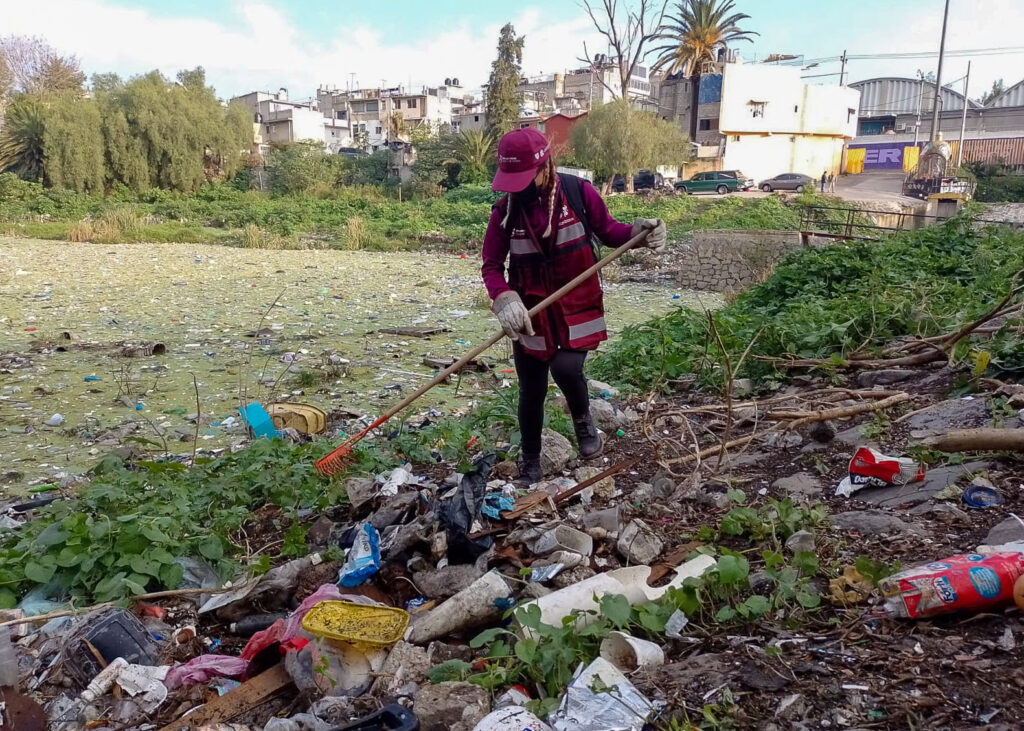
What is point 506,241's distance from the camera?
2752mm

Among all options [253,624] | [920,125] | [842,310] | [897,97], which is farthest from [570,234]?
Answer: [897,97]

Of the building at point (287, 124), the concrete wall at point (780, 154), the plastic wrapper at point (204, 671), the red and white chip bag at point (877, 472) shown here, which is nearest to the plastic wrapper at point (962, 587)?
the red and white chip bag at point (877, 472)

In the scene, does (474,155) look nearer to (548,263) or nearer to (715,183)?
(715,183)

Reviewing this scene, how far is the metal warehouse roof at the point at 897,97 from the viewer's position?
123ft

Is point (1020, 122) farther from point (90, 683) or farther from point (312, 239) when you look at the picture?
point (90, 683)

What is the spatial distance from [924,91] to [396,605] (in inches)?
1679

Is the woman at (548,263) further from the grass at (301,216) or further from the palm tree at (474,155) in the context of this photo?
the palm tree at (474,155)

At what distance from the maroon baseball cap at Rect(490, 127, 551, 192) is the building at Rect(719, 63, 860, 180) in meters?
30.0

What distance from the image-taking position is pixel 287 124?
37906mm

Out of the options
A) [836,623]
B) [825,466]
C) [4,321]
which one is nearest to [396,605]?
[836,623]

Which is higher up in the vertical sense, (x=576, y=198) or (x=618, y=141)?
(x=618, y=141)

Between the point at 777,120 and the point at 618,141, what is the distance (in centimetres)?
1103

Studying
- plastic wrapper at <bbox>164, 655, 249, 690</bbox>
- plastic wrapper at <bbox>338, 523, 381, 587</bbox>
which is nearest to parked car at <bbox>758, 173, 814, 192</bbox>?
plastic wrapper at <bbox>338, 523, 381, 587</bbox>

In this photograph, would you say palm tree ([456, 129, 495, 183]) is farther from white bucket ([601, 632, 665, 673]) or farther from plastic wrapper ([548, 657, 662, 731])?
plastic wrapper ([548, 657, 662, 731])
